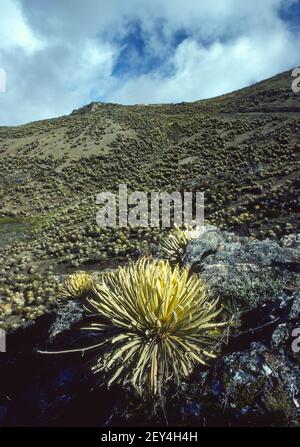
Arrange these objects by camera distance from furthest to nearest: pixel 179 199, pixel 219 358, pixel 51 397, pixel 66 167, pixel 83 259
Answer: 1. pixel 66 167
2. pixel 179 199
3. pixel 83 259
4. pixel 51 397
5. pixel 219 358

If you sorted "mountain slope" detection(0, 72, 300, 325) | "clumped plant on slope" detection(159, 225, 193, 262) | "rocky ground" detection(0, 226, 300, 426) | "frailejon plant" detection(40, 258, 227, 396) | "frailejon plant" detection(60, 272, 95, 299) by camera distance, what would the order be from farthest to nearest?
"mountain slope" detection(0, 72, 300, 325) < "clumped plant on slope" detection(159, 225, 193, 262) < "frailejon plant" detection(60, 272, 95, 299) < "frailejon plant" detection(40, 258, 227, 396) < "rocky ground" detection(0, 226, 300, 426)

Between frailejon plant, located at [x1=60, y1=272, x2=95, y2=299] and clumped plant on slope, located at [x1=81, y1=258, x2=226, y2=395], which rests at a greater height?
clumped plant on slope, located at [x1=81, y1=258, x2=226, y2=395]

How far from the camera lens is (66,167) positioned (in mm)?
29781

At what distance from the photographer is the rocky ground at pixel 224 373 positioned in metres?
2.49

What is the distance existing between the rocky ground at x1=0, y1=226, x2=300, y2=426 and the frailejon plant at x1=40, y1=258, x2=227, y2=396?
153 mm

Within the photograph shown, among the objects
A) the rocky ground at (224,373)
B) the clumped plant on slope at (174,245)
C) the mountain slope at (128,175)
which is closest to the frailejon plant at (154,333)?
the rocky ground at (224,373)

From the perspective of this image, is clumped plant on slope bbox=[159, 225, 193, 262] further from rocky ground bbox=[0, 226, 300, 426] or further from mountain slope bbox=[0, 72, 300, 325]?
mountain slope bbox=[0, 72, 300, 325]

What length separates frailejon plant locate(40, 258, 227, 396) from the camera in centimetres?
288

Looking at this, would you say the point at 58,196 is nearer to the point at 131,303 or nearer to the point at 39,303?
the point at 39,303

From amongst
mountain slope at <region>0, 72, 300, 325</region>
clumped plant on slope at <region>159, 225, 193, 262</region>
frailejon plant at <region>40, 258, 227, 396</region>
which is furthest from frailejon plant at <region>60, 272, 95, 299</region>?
frailejon plant at <region>40, 258, 227, 396</region>

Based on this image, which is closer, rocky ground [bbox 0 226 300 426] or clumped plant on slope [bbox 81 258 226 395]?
rocky ground [bbox 0 226 300 426]

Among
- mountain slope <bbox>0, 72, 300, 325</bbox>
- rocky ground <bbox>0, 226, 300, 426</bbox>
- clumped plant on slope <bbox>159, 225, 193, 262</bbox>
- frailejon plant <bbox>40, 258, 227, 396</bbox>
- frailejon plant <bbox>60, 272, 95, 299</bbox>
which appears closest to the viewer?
rocky ground <bbox>0, 226, 300, 426</bbox>
